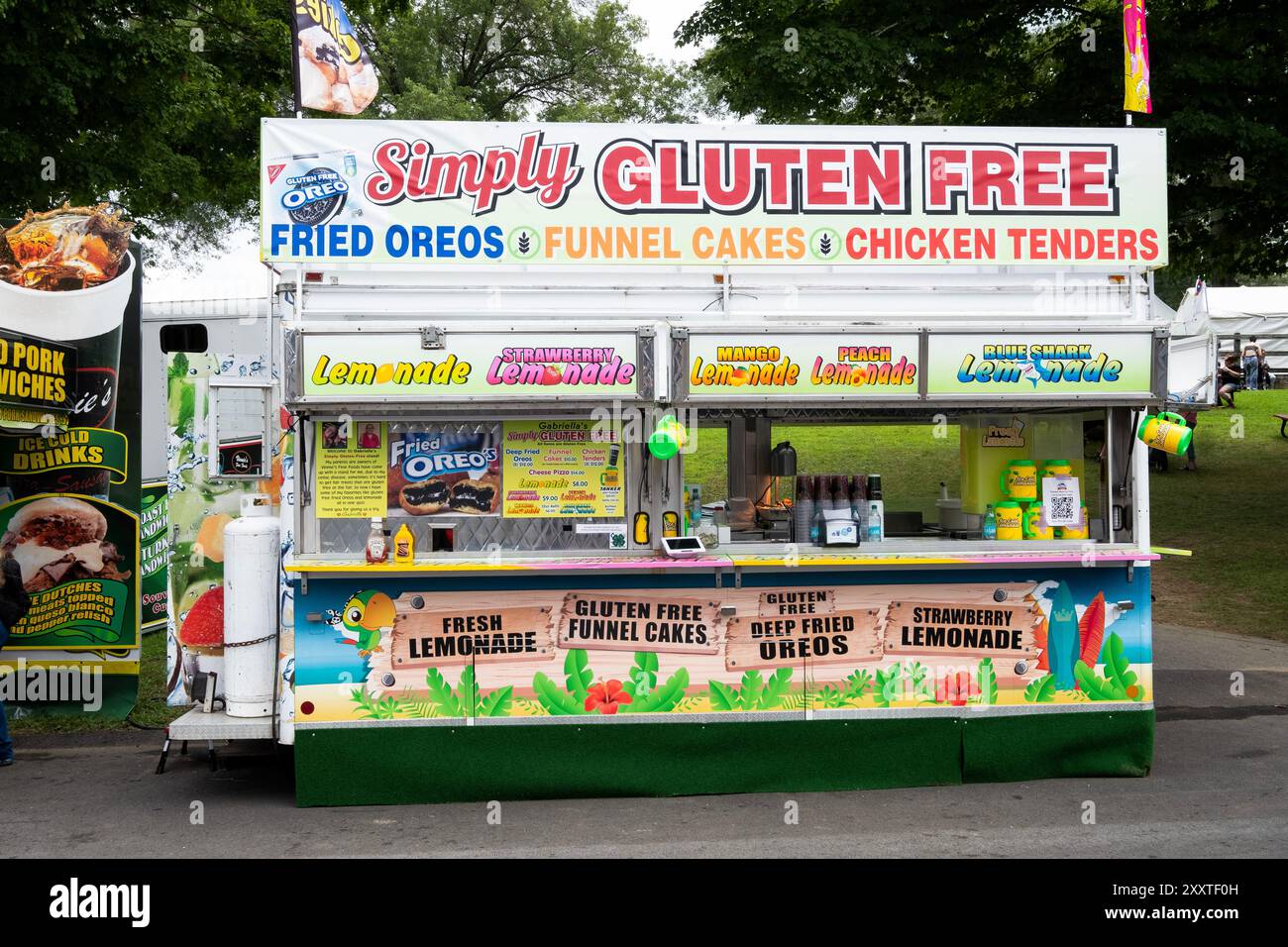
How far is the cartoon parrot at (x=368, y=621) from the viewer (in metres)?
7.54

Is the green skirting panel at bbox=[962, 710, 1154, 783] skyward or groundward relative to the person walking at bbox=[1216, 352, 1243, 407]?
groundward

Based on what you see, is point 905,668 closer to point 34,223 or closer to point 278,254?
point 278,254

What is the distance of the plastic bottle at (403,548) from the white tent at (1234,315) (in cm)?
1097

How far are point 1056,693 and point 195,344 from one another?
20.9 feet

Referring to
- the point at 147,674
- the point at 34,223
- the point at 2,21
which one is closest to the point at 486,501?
the point at 34,223

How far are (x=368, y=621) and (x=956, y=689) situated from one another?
367cm

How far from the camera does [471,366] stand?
730cm

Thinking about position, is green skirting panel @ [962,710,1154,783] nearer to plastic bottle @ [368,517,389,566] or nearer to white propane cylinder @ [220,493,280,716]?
plastic bottle @ [368,517,389,566]

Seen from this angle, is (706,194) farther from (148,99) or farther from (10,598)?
(148,99)

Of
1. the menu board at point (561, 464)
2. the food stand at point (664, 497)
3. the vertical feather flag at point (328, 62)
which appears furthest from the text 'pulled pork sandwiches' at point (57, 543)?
the menu board at point (561, 464)

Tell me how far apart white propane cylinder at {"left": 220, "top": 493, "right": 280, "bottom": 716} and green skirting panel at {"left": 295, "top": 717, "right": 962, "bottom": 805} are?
47 centimetres

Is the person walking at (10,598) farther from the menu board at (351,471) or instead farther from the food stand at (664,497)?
the menu board at (351,471)

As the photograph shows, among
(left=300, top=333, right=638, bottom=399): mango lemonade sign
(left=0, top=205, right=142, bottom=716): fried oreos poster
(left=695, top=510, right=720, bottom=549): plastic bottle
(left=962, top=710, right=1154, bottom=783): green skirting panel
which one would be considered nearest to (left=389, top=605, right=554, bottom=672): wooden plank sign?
(left=695, top=510, right=720, bottom=549): plastic bottle

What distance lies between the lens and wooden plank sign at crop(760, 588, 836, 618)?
7.76 metres
